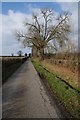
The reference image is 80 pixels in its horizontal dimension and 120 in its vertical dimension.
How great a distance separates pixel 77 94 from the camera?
917 cm

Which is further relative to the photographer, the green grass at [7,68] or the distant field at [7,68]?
the distant field at [7,68]

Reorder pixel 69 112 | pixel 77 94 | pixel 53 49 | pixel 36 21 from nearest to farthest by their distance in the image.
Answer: pixel 69 112
pixel 77 94
pixel 53 49
pixel 36 21

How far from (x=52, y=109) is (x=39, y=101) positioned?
162 cm

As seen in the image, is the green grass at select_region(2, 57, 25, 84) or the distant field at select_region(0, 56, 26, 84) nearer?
the green grass at select_region(2, 57, 25, 84)

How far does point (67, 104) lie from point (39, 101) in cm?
160

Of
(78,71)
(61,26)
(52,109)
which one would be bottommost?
(52,109)

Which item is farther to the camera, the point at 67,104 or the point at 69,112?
the point at 67,104

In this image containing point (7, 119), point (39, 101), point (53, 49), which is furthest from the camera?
point (53, 49)

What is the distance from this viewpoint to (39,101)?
9.80m

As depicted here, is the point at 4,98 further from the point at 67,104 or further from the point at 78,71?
the point at 78,71

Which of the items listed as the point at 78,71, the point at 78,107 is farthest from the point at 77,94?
the point at 78,71

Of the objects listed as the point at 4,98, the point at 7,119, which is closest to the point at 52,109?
the point at 7,119

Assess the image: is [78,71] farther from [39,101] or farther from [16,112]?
[16,112]

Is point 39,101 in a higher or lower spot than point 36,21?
lower
